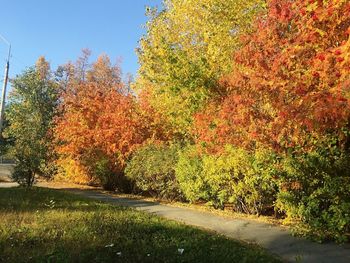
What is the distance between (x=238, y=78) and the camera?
11.6 m

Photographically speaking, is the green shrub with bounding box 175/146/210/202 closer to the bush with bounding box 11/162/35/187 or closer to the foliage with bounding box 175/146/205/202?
the foliage with bounding box 175/146/205/202

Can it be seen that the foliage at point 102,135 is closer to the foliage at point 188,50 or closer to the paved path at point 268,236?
the foliage at point 188,50

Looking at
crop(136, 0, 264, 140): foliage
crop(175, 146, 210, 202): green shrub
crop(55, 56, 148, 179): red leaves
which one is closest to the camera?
crop(175, 146, 210, 202): green shrub

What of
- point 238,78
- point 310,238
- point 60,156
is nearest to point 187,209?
point 238,78

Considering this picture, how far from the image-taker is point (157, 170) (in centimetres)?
1623

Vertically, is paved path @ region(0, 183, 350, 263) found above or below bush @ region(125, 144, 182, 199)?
below

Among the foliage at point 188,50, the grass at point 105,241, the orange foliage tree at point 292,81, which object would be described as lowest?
the grass at point 105,241

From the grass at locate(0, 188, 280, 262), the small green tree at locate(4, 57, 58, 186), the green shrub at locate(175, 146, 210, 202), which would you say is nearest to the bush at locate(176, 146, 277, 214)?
the green shrub at locate(175, 146, 210, 202)

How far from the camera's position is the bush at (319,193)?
8.80m

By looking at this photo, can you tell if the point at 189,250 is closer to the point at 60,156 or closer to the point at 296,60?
the point at 296,60

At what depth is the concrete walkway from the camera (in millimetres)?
7723

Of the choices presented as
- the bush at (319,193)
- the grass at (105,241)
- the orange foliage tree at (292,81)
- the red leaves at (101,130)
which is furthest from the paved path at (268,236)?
the red leaves at (101,130)

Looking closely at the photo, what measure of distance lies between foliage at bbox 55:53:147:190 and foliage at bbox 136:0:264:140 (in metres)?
1.59

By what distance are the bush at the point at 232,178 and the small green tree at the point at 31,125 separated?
268 inches
